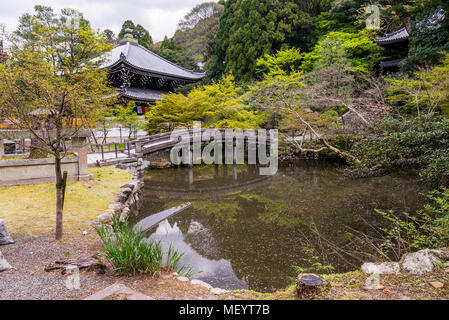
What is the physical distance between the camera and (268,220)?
7.30 metres

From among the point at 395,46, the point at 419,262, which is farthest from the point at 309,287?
the point at 395,46

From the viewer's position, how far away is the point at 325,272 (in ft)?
15.3

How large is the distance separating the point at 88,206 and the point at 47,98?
300cm

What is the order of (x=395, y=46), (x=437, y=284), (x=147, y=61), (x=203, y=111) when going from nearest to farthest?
(x=437, y=284) → (x=203, y=111) → (x=395, y=46) → (x=147, y=61)

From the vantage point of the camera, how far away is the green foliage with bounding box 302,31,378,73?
1709cm

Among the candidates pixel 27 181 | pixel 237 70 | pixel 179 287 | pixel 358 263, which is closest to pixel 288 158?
pixel 237 70

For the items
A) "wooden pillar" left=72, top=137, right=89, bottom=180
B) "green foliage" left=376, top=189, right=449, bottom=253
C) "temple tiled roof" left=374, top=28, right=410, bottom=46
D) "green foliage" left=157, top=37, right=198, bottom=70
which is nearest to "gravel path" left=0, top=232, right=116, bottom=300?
"wooden pillar" left=72, top=137, right=89, bottom=180

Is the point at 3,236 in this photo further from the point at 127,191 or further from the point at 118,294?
the point at 127,191

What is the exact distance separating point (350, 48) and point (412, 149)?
14877 millimetres

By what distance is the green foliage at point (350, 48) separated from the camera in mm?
17094

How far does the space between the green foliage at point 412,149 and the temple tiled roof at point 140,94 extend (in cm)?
1462

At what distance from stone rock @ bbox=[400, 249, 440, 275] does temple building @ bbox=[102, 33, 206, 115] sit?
16.9 m
